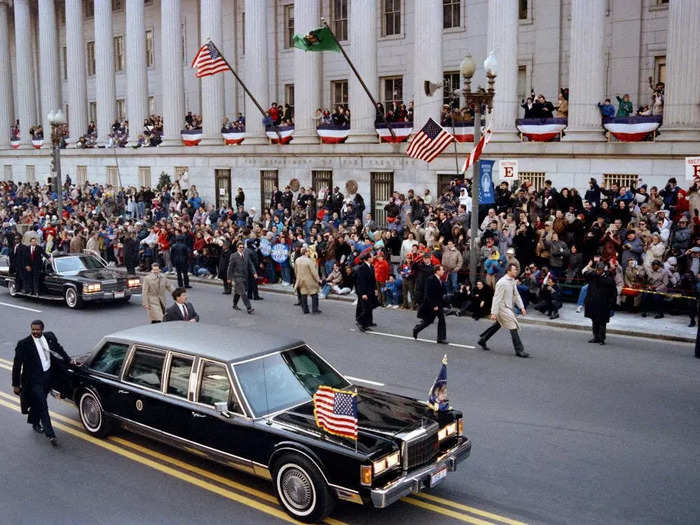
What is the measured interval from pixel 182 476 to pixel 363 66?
23.2 meters

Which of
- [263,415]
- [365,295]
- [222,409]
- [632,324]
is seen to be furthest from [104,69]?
[263,415]

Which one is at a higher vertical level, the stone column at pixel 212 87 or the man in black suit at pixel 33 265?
the stone column at pixel 212 87

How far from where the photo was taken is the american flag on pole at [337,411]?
269 inches

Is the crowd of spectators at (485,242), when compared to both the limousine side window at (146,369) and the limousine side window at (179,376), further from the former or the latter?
the limousine side window at (179,376)

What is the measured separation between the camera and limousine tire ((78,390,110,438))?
9.21 meters

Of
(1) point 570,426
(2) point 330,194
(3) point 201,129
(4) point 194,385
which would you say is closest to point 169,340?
(4) point 194,385

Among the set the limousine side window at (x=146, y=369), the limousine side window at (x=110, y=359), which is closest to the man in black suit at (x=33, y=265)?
the limousine side window at (x=110, y=359)

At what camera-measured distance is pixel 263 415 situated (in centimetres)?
754

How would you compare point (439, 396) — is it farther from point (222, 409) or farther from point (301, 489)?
point (222, 409)

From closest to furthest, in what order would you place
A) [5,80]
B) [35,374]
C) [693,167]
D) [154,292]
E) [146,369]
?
[146,369], [35,374], [154,292], [693,167], [5,80]

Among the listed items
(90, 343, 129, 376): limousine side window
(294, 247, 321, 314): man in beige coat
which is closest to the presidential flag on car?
(90, 343, 129, 376): limousine side window

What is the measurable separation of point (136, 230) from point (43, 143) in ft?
80.6

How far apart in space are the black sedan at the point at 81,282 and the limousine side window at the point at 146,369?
10.8 m

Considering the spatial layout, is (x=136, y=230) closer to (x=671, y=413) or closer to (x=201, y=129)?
(x=201, y=129)
